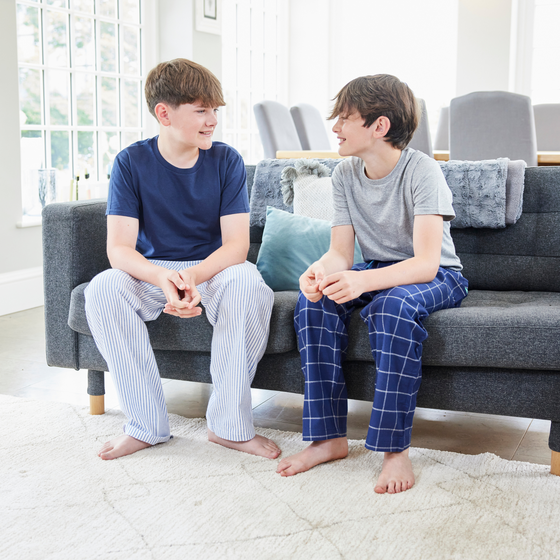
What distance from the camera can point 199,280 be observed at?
1.76m

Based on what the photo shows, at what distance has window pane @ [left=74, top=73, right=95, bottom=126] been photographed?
4.06 meters

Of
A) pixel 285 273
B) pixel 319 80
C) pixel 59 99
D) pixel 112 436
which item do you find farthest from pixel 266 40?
pixel 112 436

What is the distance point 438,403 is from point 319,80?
18.1ft

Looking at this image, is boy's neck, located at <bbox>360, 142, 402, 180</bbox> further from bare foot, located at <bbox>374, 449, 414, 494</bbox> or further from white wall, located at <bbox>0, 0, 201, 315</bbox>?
white wall, located at <bbox>0, 0, 201, 315</bbox>

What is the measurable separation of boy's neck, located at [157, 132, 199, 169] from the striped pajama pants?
0.36 m

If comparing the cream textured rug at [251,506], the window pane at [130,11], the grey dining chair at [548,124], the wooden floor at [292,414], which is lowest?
the wooden floor at [292,414]

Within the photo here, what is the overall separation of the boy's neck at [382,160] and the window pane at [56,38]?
2.76 metres

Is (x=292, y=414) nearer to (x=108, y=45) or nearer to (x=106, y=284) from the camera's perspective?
(x=106, y=284)

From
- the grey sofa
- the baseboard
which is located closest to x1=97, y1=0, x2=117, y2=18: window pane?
the baseboard

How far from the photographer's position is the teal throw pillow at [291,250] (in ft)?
6.86

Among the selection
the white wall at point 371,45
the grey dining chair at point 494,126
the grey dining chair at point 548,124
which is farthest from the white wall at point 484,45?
the grey dining chair at point 494,126

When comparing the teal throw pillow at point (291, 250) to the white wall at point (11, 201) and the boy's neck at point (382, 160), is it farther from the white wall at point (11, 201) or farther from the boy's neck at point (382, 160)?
the white wall at point (11, 201)

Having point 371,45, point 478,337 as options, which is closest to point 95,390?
point 478,337

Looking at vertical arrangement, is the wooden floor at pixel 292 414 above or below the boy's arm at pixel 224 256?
below
